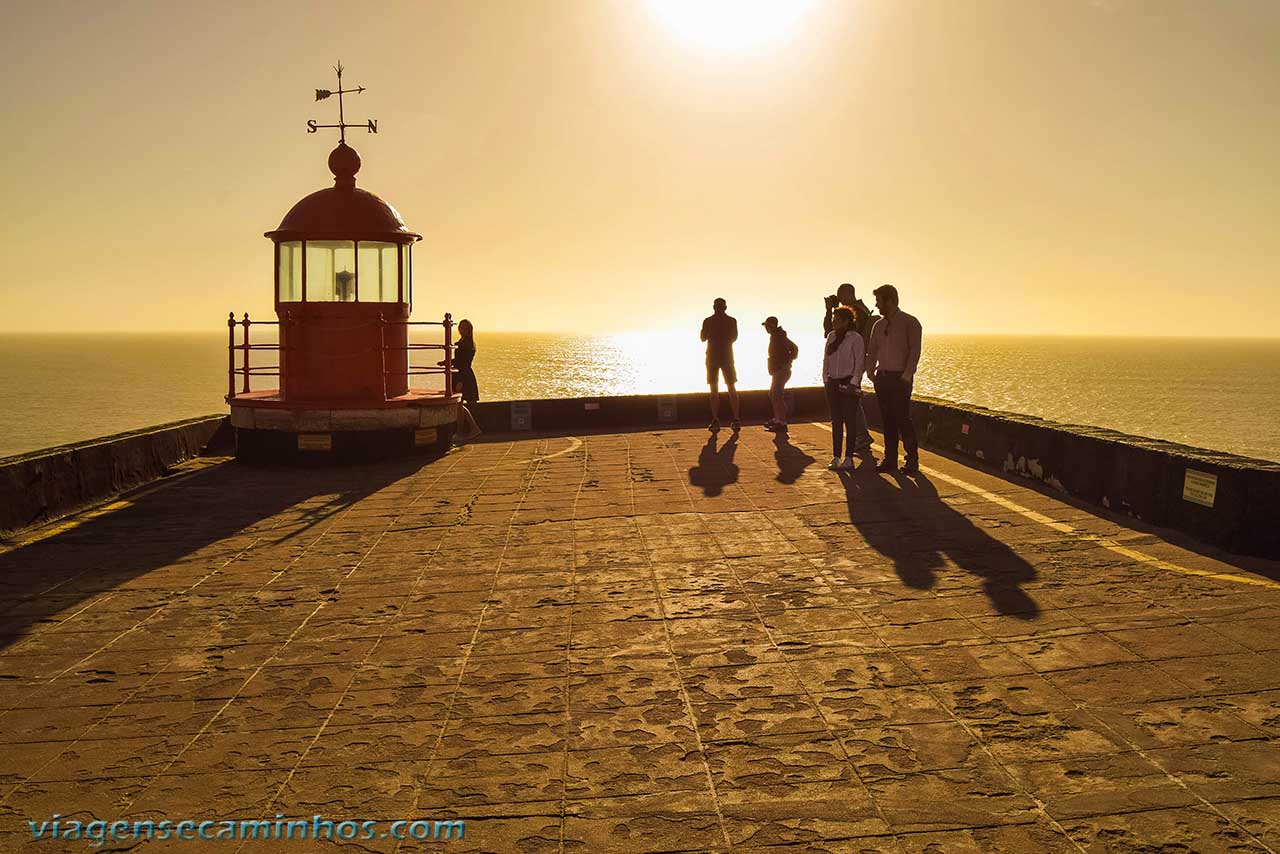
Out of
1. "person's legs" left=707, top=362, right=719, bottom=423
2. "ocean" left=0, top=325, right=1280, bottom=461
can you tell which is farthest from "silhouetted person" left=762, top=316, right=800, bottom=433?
"ocean" left=0, top=325, right=1280, bottom=461

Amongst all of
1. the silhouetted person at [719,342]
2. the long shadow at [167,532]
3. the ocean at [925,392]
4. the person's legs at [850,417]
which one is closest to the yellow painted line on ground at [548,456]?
the long shadow at [167,532]

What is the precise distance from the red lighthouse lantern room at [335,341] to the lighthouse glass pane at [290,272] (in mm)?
13

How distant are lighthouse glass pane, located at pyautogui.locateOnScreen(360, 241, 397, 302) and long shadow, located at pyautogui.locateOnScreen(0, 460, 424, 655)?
7.71ft

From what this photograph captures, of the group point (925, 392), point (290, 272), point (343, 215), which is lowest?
point (925, 392)

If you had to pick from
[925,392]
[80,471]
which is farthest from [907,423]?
[925,392]

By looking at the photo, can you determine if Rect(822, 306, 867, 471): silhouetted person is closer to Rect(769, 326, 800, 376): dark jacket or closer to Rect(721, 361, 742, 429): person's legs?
Rect(721, 361, 742, 429): person's legs

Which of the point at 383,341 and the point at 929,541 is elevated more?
the point at 383,341

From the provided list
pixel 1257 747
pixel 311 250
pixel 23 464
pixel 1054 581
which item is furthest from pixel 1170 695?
pixel 311 250

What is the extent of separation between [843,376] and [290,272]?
699cm

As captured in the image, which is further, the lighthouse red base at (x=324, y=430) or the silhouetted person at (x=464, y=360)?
the silhouetted person at (x=464, y=360)

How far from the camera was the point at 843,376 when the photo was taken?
34.9ft

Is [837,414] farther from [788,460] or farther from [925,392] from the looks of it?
[925,392]

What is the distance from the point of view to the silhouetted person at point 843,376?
10555 mm

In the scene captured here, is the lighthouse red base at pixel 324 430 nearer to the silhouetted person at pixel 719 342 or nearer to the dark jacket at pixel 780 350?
the silhouetted person at pixel 719 342
